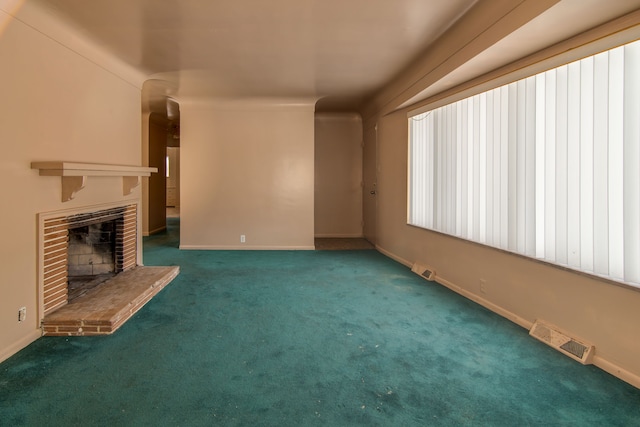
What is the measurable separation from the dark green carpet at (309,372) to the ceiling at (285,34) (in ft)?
7.27

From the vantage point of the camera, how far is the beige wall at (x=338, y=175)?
7.68 meters

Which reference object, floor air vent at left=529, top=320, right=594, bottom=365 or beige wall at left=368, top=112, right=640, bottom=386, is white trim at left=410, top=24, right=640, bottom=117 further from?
floor air vent at left=529, top=320, right=594, bottom=365

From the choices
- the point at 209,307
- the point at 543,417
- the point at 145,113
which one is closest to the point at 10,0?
the point at 209,307

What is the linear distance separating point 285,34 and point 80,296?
3.16 meters

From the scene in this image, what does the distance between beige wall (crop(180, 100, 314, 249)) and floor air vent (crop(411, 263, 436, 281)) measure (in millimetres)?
2265

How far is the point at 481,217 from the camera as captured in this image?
141 inches

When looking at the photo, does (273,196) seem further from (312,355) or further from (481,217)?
(312,355)

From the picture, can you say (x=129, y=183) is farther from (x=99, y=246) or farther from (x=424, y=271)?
(x=424, y=271)

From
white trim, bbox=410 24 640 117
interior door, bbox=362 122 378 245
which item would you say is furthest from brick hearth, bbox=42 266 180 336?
interior door, bbox=362 122 378 245

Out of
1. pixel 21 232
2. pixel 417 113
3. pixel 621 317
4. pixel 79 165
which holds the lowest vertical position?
pixel 621 317

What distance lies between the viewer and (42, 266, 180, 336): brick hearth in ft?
9.24

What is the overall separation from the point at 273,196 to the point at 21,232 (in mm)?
4122

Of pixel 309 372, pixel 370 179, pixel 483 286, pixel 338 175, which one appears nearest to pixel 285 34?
pixel 309 372

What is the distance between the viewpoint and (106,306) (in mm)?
3111
